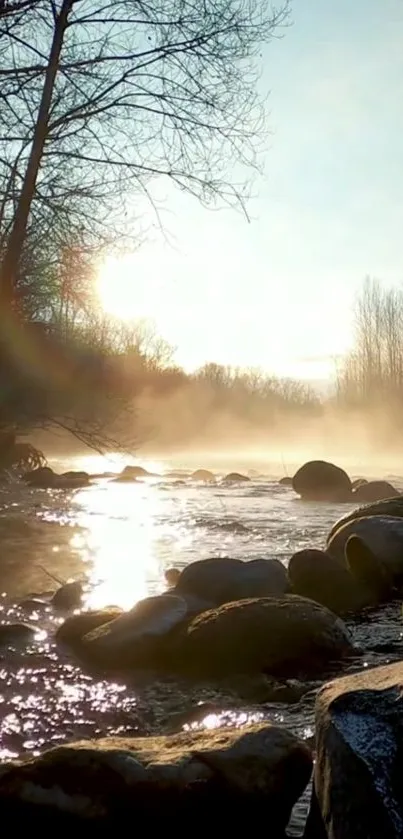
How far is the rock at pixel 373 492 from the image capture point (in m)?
15.5

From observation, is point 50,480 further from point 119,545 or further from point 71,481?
A: point 119,545

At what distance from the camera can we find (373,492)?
15.8 m

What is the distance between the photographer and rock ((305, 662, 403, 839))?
233 centimetres

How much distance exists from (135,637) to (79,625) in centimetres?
53

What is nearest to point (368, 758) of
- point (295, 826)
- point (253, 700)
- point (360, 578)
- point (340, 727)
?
point (340, 727)

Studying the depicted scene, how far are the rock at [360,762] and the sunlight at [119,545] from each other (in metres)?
3.97

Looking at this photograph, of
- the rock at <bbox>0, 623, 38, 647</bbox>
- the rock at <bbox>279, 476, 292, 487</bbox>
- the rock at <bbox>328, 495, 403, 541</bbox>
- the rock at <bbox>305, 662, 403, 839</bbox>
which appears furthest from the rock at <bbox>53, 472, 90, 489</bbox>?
the rock at <bbox>305, 662, 403, 839</bbox>

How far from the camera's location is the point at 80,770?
9.39ft

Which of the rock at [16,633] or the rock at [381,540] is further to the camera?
the rock at [381,540]

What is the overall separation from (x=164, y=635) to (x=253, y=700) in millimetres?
997

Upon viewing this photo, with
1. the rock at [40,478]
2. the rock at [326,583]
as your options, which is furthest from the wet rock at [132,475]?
the rock at [326,583]

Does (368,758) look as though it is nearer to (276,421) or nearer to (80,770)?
(80,770)

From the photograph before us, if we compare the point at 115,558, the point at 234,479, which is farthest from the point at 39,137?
the point at 234,479

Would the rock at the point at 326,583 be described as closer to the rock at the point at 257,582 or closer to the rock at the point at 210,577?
the rock at the point at 257,582
